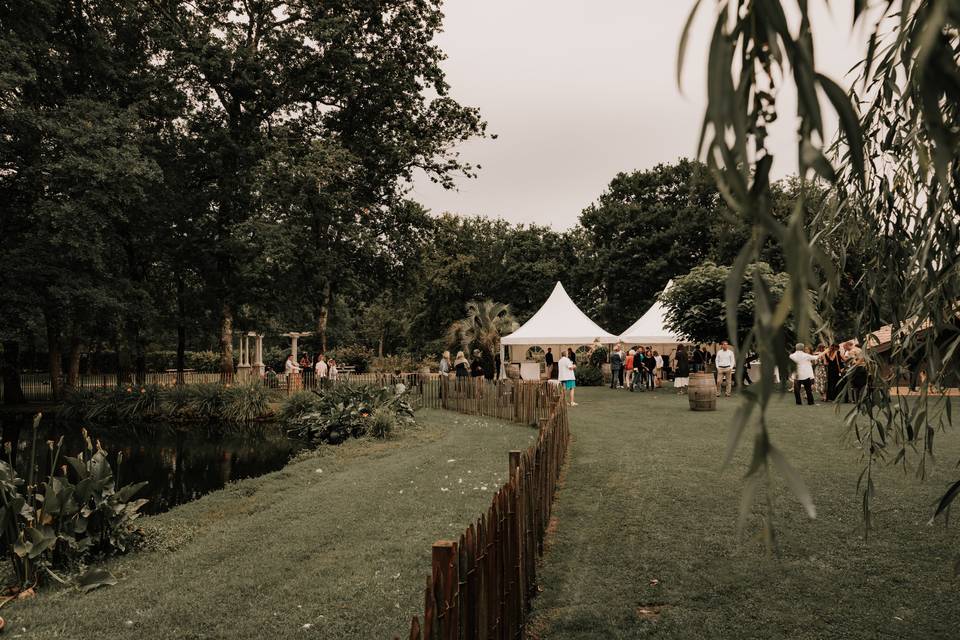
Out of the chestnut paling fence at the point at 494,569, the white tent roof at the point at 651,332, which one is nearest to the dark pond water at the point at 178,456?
the chestnut paling fence at the point at 494,569

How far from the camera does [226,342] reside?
84.3ft

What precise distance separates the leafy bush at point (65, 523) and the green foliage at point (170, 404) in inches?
593

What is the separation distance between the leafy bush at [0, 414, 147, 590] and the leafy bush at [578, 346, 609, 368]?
26.9m

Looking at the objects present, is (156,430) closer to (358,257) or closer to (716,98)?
(358,257)

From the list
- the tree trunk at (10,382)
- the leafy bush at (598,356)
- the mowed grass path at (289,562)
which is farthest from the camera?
the leafy bush at (598,356)

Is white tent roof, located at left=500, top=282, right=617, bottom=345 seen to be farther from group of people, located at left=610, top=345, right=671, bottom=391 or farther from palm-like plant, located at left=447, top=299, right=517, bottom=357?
palm-like plant, located at left=447, top=299, right=517, bottom=357

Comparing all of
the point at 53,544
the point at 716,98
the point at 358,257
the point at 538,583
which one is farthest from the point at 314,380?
the point at 716,98

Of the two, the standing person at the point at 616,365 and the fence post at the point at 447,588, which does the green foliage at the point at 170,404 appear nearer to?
the standing person at the point at 616,365

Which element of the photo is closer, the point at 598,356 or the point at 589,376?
the point at 589,376

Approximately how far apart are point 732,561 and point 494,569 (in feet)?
9.00

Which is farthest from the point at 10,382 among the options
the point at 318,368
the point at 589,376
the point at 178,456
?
the point at 589,376

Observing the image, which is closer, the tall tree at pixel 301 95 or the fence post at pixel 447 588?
the fence post at pixel 447 588

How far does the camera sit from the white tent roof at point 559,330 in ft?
83.7

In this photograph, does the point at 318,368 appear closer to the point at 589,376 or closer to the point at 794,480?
the point at 589,376
